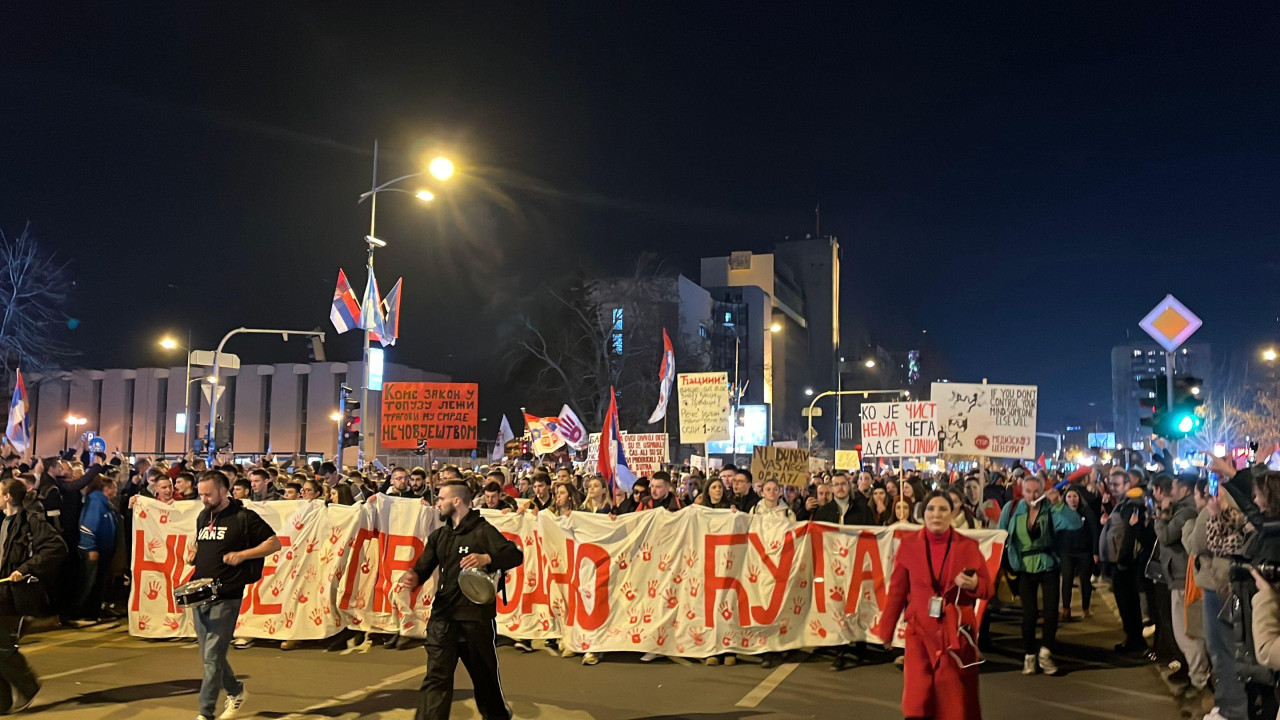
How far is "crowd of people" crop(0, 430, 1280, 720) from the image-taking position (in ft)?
Result: 22.9

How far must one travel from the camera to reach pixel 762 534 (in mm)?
10078

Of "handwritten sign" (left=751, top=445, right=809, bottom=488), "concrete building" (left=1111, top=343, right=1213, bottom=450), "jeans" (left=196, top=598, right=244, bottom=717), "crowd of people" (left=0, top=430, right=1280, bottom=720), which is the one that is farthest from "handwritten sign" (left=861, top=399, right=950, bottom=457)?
"concrete building" (left=1111, top=343, right=1213, bottom=450)

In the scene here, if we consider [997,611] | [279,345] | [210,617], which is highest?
[279,345]

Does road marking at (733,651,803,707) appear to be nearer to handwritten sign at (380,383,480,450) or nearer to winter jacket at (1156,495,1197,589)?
winter jacket at (1156,495,1197,589)

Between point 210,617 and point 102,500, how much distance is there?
5.79 m

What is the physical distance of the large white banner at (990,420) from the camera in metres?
14.1

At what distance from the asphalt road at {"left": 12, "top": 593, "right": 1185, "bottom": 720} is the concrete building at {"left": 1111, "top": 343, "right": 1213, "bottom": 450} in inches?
3548

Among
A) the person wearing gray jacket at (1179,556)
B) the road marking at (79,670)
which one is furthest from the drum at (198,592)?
the person wearing gray jacket at (1179,556)

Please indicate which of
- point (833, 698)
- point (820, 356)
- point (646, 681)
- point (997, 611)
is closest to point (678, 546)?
point (646, 681)

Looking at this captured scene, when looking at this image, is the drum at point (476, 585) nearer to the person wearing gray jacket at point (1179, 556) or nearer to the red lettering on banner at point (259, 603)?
the red lettering on banner at point (259, 603)

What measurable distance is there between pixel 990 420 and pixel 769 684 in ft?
23.1

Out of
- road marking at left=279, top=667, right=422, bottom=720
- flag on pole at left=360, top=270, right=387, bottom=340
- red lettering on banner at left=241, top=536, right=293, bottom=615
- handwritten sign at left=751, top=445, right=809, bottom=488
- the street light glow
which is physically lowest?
road marking at left=279, top=667, right=422, bottom=720

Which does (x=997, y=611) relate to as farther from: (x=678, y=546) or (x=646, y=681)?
(x=646, y=681)

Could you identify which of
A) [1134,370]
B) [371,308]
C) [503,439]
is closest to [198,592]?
[371,308]
